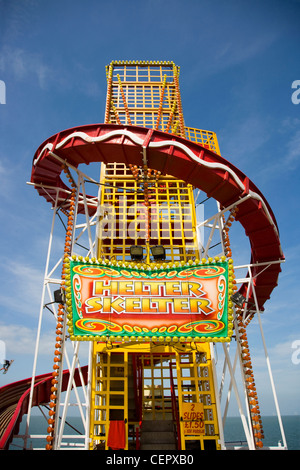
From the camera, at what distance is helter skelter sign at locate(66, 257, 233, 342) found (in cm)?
929

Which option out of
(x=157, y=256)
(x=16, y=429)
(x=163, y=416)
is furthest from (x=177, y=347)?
(x=16, y=429)

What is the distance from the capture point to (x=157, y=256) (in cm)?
1247

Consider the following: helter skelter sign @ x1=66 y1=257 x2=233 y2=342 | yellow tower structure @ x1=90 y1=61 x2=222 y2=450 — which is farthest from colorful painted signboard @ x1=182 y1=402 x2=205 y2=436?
helter skelter sign @ x1=66 y1=257 x2=233 y2=342

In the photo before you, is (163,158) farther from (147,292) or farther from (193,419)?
(193,419)

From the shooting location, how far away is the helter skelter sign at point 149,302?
9289mm

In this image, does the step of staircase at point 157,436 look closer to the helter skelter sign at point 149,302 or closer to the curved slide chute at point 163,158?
the helter skelter sign at point 149,302

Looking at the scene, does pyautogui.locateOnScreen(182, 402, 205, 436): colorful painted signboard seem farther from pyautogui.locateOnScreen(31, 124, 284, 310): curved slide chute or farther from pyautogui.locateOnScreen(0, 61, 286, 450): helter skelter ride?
pyautogui.locateOnScreen(31, 124, 284, 310): curved slide chute

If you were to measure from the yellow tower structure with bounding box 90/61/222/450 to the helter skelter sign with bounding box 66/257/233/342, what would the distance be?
0.29m

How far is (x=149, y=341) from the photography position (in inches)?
388

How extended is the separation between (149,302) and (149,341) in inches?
51.0

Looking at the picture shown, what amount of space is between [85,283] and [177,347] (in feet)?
13.4

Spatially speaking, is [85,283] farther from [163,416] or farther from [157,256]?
[163,416]

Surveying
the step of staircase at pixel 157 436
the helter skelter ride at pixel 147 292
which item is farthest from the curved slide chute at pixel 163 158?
the step of staircase at pixel 157 436
